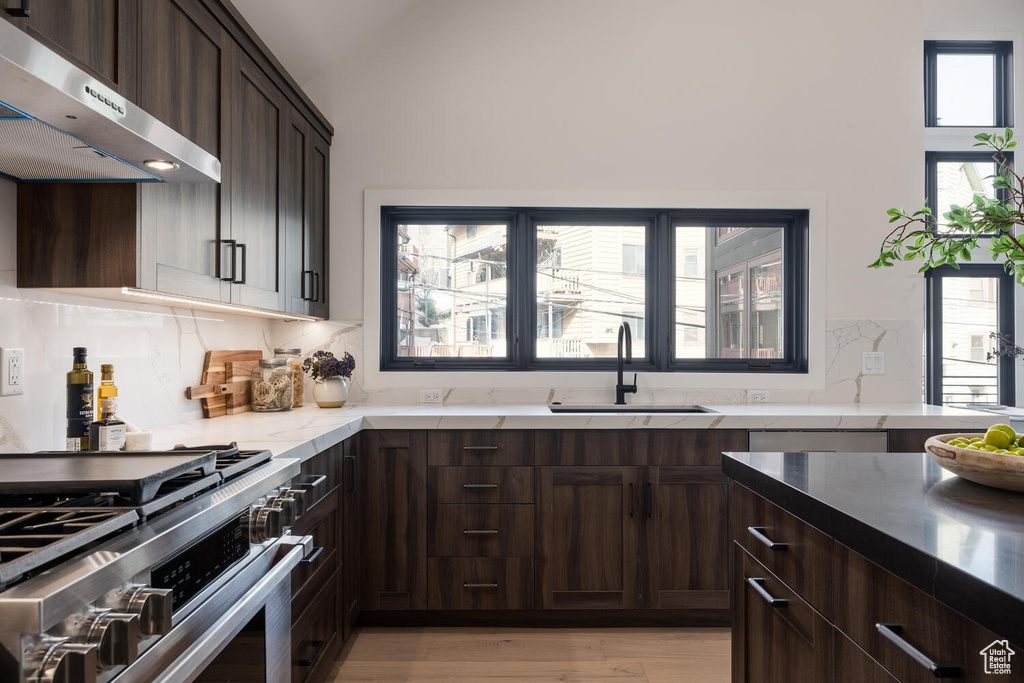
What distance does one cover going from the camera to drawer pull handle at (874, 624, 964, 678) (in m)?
0.77

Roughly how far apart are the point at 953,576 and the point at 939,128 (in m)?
3.52

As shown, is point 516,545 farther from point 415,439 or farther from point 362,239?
point 362,239

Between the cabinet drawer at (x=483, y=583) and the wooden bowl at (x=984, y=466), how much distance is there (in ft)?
5.70

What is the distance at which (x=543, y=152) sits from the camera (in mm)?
3145

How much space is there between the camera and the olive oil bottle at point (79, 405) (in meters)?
1.58

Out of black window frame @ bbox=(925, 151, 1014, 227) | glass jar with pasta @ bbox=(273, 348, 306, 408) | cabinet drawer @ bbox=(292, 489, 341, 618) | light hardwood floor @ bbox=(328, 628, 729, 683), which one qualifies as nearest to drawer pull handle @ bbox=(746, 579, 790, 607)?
light hardwood floor @ bbox=(328, 628, 729, 683)

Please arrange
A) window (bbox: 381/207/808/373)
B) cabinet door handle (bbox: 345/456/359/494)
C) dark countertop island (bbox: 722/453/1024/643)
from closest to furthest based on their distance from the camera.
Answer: dark countertop island (bbox: 722/453/1024/643) → cabinet door handle (bbox: 345/456/359/494) → window (bbox: 381/207/808/373)

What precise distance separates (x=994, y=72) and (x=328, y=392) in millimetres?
4007

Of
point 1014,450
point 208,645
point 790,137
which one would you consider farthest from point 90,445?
point 790,137

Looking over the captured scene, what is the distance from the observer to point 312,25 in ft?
9.19

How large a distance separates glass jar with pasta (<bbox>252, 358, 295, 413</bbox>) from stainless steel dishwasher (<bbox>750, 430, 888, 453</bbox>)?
6.75 ft

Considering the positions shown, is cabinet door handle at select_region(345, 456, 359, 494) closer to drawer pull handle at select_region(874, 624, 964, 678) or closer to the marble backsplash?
the marble backsplash

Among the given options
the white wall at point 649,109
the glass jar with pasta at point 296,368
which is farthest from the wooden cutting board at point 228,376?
the white wall at point 649,109

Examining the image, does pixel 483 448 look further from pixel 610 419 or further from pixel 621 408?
pixel 621 408
